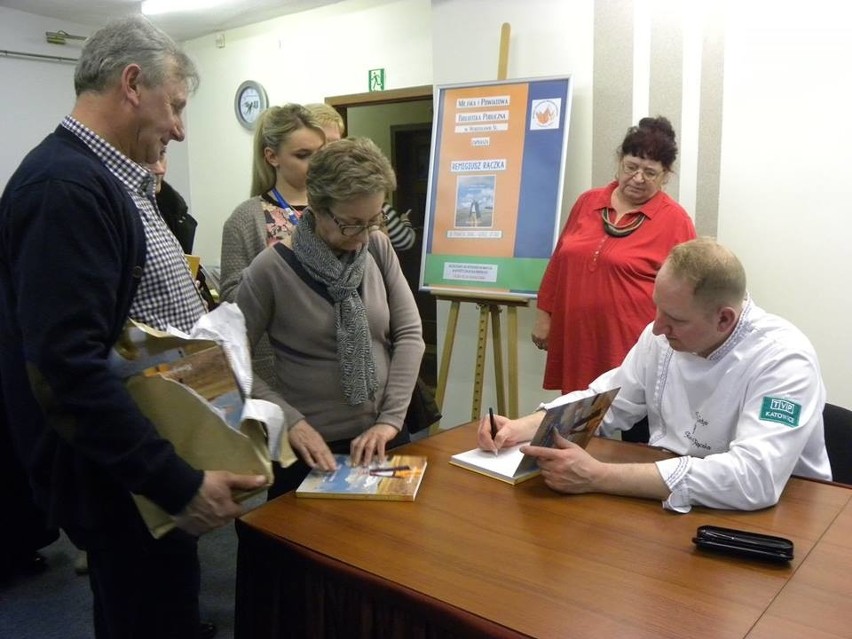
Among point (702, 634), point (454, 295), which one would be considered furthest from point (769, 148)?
point (702, 634)

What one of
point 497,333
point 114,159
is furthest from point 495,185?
point 114,159

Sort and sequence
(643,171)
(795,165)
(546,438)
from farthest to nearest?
(795,165), (643,171), (546,438)

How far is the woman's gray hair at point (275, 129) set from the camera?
6.63ft

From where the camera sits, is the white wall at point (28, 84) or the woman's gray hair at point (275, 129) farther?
the white wall at point (28, 84)

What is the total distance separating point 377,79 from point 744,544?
394 centimetres

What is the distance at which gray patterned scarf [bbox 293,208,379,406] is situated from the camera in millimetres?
1543

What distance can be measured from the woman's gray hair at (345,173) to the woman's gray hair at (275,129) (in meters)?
0.55

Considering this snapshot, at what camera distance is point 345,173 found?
147 cm

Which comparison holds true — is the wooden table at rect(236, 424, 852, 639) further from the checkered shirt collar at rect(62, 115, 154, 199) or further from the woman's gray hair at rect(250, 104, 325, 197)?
the woman's gray hair at rect(250, 104, 325, 197)

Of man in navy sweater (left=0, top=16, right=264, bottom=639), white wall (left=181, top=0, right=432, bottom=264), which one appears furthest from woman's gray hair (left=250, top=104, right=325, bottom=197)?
white wall (left=181, top=0, right=432, bottom=264)

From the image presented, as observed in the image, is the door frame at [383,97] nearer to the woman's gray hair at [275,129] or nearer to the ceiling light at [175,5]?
the ceiling light at [175,5]

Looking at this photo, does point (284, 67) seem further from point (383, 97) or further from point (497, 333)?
point (497, 333)

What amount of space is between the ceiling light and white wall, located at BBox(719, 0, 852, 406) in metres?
3.25

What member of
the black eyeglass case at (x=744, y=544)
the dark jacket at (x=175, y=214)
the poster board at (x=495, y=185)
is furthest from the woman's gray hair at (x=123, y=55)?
the poster board at (x=495, y=185)
